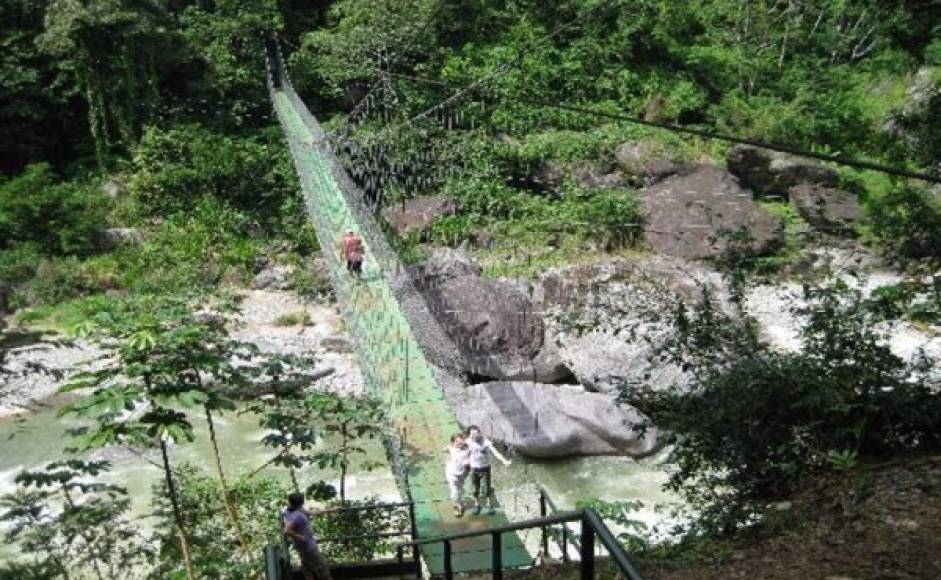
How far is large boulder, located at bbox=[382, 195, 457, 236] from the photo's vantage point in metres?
9.59

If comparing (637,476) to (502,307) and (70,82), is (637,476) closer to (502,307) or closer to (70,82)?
(502,307)

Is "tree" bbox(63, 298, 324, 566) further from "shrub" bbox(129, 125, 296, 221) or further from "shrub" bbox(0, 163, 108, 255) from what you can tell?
"shrub" bbox(129, 125, 296, 221)

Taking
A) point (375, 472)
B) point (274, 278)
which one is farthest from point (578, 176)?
point (375, 472)

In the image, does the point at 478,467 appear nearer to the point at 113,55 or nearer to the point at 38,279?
the point at 38,279

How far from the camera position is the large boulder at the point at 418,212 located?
9594mm

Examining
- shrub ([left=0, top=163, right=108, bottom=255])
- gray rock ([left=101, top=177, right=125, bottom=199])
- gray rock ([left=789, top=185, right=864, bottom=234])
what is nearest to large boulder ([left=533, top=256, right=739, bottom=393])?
gray rock ([left=789, top=185, right=864, bottom=234])

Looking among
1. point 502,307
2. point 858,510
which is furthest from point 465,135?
point 858,510

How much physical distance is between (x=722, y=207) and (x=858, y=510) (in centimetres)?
771

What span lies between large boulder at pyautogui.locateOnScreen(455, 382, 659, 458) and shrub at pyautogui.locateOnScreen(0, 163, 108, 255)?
6.29 metres

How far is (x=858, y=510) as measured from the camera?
262cm

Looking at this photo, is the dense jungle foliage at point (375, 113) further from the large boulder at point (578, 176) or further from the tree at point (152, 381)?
the tree at point (152, 381)

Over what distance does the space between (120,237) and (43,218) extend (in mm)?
915

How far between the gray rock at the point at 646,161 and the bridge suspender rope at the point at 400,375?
5001mm

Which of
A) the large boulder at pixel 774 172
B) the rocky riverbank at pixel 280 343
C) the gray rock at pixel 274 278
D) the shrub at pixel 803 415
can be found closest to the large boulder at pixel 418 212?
the rocky riverbank at pixel 280 343
